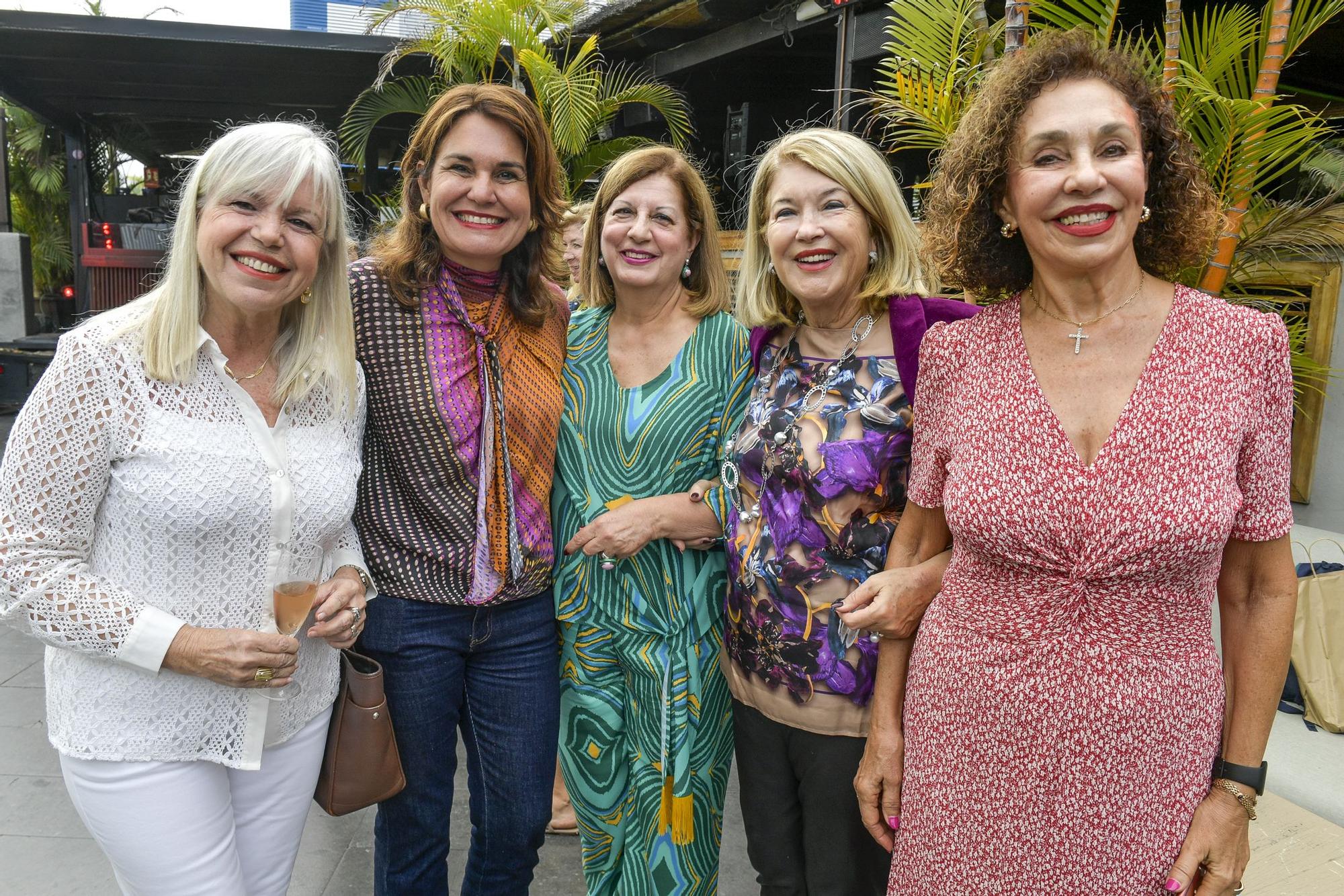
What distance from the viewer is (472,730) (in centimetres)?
235

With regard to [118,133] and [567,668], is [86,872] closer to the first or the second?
[567,668]

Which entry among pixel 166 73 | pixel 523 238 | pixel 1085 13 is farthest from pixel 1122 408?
pixel 166 73

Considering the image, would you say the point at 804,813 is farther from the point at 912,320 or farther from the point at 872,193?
the point at 872,193

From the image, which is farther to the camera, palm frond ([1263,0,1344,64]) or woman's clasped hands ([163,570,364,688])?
palm frond ([1263,0,1344,64])

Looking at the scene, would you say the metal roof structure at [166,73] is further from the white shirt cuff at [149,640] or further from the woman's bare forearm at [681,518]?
the white shirt cuff at [149,640]

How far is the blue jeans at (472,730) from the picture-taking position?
221cm

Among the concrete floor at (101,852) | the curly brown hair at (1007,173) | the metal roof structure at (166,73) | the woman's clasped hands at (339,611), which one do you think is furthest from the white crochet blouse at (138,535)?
the metal roof structure at (166,73)

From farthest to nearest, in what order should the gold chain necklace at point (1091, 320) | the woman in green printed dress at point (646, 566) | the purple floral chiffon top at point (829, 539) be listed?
the woman in green printed dress at point (646, 566), the purple floral chiffon top at point (829, 539), the gold chain necklace at point (1091, 320)

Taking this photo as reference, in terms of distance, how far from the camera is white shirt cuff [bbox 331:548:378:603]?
206cm

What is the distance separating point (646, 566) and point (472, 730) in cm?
61

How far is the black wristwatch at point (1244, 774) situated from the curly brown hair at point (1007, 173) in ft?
2.93

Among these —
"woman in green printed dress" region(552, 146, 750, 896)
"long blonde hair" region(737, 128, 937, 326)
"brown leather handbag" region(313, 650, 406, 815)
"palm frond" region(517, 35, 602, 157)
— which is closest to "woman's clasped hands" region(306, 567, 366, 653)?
"brown leather handbag" region(313, 650, 406, 815)

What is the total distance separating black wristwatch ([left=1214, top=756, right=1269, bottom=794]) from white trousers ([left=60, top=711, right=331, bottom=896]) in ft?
5.87

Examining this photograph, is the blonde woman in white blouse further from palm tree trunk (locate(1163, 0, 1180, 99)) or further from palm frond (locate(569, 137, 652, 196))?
palm frond (locate(569, 137, 652, 196))
